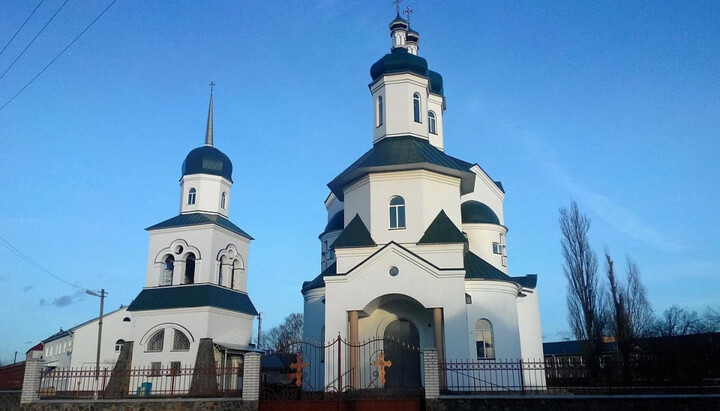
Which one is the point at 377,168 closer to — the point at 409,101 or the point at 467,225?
the point at 409,101

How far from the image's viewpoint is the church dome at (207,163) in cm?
2762

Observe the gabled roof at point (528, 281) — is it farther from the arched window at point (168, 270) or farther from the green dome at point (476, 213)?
the arched window at point (168, 270)

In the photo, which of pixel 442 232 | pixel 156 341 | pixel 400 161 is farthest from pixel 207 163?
pixel 442 232

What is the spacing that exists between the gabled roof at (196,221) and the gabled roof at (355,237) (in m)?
8.90

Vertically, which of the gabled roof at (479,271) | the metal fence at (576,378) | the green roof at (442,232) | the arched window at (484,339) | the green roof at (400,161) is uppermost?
the green roof at (400,161)

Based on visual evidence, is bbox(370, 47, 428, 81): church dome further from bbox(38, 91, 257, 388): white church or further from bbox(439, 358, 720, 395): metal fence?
bbox(439, 358, 720, 395): metal fence

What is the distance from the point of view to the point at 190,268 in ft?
86.2

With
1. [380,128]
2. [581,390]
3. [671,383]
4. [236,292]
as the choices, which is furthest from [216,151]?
[671,383]

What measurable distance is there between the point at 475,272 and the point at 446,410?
23.6 feet

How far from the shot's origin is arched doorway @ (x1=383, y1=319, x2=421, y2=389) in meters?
17.7

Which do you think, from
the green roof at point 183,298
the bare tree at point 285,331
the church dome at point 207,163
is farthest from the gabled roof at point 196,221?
the bare tree at point 285,331

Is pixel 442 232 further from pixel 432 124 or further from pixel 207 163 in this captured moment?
pixel 207 163

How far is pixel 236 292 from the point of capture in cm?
2702

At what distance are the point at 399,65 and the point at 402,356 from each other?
35.7ft
